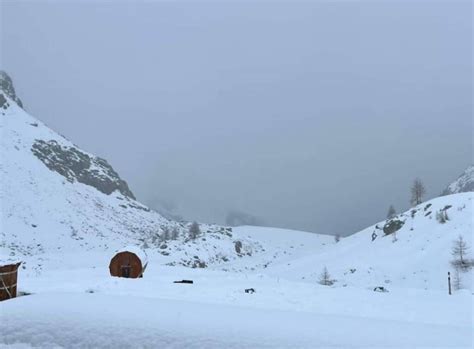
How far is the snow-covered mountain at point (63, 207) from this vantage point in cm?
6771

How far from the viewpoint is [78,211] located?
9181 centimetres

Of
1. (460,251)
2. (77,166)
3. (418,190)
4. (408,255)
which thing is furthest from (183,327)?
(77,166)

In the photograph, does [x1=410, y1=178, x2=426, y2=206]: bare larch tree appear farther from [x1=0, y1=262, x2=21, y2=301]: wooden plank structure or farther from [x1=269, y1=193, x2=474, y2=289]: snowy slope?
[x1=0, y1=262, x2=21, y2=301]: wooden plank structure

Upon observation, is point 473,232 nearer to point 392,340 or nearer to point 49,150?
point 392,340

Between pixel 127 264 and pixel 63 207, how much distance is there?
64.2 metres

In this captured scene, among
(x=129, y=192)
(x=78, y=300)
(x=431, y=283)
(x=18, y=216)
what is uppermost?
(x=129, y=192)

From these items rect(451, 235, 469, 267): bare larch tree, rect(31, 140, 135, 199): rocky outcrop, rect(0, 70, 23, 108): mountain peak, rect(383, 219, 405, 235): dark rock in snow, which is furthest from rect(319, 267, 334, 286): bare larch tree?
rect(0, 70, 23, 108): mountain peak

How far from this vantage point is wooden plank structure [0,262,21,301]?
14062 mm

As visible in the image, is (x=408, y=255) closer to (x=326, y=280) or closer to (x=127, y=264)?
(x=326, y=280)

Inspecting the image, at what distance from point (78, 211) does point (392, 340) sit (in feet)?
320

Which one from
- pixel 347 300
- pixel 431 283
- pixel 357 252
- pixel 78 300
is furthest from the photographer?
pixel 357 252

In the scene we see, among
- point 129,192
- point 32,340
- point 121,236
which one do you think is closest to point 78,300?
point 32,340

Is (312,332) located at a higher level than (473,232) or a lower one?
lower

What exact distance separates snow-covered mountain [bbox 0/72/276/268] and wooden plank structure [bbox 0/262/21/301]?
120 ft
